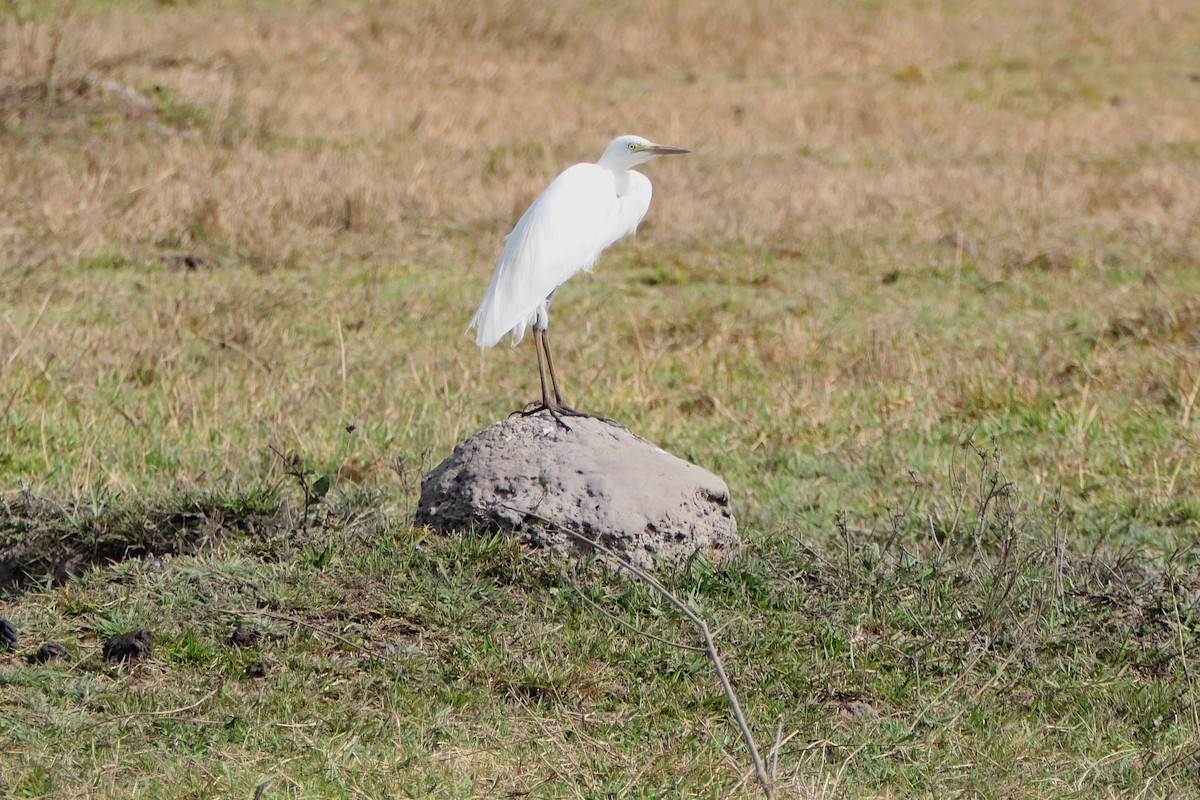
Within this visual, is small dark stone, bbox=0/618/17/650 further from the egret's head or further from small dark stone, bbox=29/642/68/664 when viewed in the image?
the egret's head

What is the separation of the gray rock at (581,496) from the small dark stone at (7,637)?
46.3 inches

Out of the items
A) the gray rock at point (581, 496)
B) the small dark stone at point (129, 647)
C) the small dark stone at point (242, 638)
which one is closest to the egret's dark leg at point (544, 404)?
the gray rock at point (581, 496)

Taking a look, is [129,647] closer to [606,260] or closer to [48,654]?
[48,654]

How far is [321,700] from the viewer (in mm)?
3320

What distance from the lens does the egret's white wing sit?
173 inches

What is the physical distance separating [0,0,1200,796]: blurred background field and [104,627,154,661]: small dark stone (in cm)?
15

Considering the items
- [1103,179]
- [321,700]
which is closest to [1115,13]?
[1103,179]

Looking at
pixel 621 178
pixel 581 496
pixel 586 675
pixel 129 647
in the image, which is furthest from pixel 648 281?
pixel 129 647

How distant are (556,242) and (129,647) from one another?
1834 millimetres

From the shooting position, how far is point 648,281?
8914mm

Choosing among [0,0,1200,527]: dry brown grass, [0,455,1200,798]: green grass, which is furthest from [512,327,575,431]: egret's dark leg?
[0,0,1200,527]: dry brown grass

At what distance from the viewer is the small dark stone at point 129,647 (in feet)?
11.3

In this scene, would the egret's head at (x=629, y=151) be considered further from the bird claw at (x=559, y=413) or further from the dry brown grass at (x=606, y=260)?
the dry brown grass at (x=606, y=260)

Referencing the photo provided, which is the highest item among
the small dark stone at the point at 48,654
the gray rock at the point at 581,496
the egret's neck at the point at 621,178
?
the egret's neck at the point at 621,178
